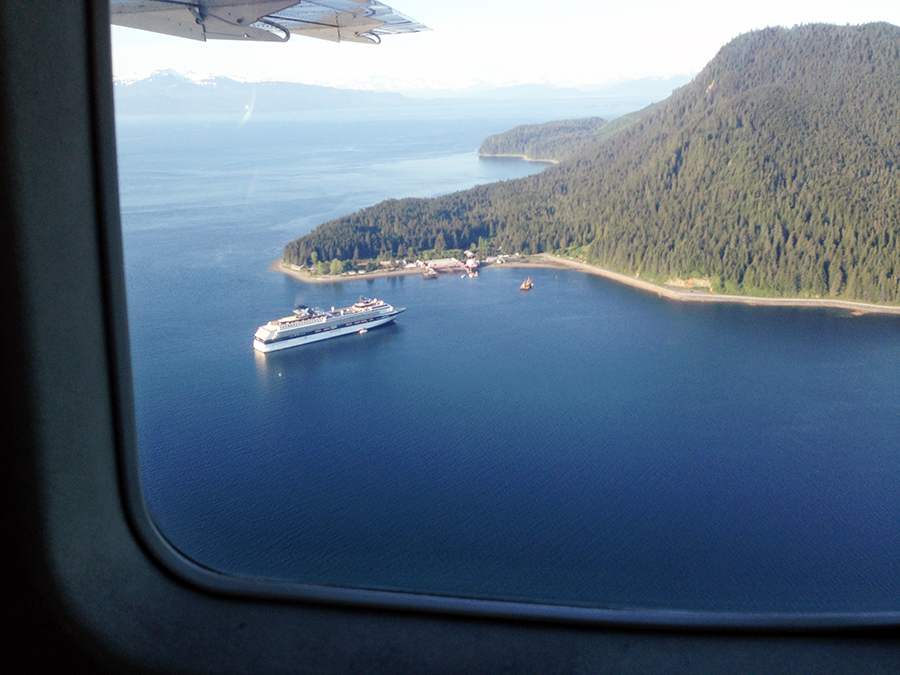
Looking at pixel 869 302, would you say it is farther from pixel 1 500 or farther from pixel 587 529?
pixel 1 500

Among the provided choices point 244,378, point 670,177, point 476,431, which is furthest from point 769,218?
point 244,378

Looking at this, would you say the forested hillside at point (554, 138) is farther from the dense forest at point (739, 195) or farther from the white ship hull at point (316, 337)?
the white ship hull at point (316, 337)

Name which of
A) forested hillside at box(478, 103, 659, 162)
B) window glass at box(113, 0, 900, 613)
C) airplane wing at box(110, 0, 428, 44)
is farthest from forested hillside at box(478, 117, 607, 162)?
airplane wing at box(110, 0, 428, 44)

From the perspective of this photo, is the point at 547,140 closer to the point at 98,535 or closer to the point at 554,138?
the point at 554,138

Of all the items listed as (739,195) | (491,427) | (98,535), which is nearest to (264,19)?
(98,535)

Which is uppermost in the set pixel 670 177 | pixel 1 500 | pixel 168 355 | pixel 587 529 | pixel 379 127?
pixel 379 127

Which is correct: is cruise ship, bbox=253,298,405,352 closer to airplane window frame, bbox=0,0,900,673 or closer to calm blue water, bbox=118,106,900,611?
calm blue water, bbox=118,106,900,611

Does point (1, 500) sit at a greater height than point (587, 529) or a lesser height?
greater
